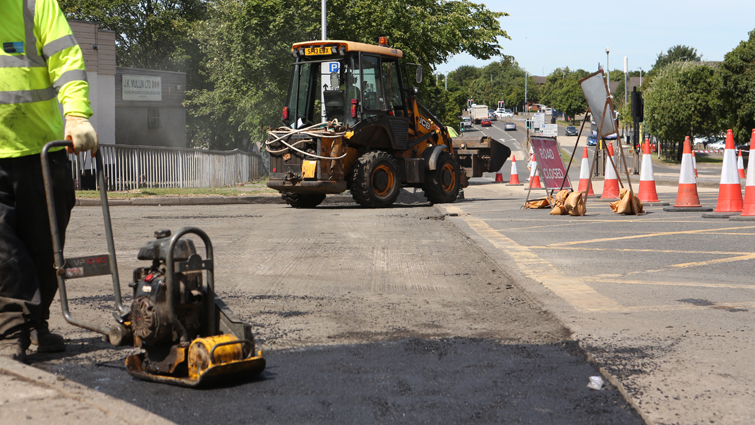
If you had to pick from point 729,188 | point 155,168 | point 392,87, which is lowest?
point 729,188

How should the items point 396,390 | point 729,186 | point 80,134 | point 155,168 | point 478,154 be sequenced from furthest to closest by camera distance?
point 155,168 < point 478,154 < point 729,186 < point 80,134 < point 396,390

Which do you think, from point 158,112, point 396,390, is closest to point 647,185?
point 396,390

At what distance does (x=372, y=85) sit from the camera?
50.6ft

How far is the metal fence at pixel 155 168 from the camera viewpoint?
20328 millimetres

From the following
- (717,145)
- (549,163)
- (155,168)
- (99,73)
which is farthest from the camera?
(717,145)

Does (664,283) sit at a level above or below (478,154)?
below

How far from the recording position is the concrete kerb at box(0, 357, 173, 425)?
2602 millimetres

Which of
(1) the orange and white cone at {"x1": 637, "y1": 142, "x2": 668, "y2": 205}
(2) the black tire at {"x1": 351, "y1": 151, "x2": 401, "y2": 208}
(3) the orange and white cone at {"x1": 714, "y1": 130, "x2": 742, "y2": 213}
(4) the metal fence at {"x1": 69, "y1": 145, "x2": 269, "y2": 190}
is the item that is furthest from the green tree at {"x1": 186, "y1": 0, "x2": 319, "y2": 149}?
(3) the orange and white cone at {"x1": 714, "y1": 130, "x2": 742, "y2": 213}

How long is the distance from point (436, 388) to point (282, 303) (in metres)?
2.04

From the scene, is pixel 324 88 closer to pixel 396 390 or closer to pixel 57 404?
pixel 396 390

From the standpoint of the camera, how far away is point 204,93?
37.8 meters

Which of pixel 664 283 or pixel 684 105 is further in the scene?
pixel 684 105

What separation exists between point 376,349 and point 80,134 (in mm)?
1770

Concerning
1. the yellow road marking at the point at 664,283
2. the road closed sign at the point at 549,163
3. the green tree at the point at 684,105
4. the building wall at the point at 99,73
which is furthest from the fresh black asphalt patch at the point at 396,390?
the green tree at the point at 684,105
